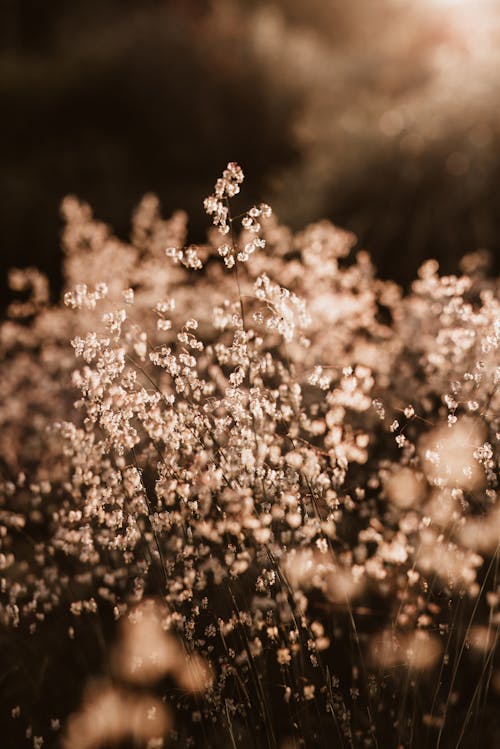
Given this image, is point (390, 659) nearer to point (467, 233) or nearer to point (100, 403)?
point (100, 403)

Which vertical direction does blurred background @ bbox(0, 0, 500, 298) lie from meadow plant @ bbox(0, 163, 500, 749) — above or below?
above

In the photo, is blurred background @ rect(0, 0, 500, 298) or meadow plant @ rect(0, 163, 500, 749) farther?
blurred background @ rect(0, 0, 500, 298)

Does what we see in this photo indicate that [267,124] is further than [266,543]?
Yes

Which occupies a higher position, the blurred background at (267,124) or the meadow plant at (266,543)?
the blurred background at (267,124)

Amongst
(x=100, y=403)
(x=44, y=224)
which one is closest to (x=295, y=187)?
(x=44, y=224)

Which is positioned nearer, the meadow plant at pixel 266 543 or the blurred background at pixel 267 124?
the meadow plant at pixel 266 543
